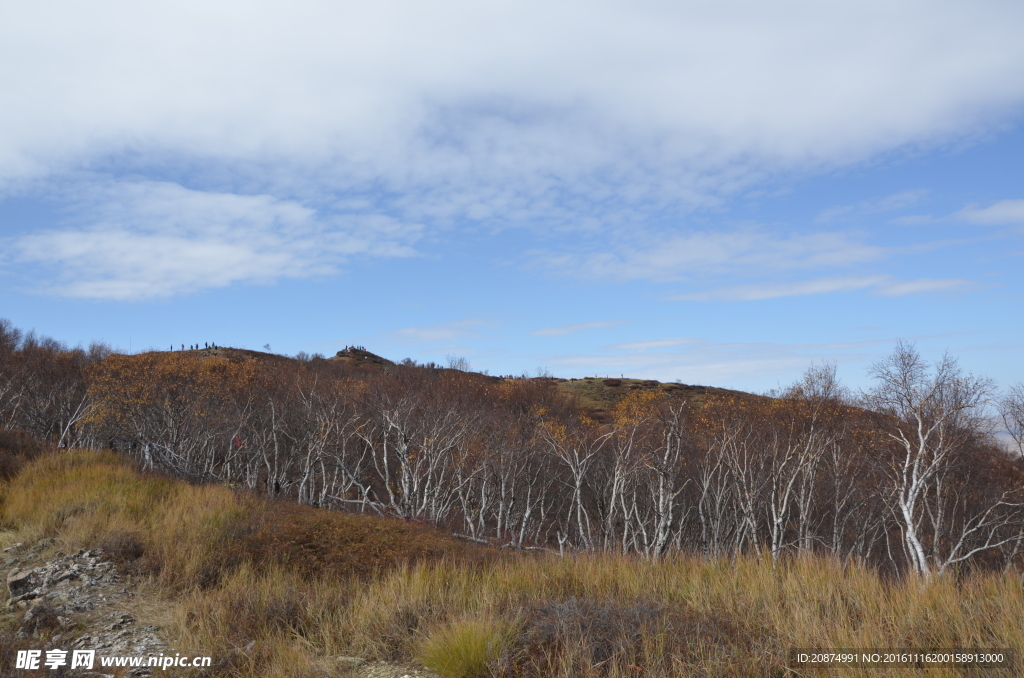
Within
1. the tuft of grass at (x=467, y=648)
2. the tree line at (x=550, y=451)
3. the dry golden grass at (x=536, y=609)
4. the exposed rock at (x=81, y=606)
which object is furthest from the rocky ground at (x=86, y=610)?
the tree line at (x=550, y=451)

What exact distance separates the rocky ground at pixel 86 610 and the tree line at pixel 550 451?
65.8ft

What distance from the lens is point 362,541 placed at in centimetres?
1458

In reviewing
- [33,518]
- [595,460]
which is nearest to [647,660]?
[33,518]

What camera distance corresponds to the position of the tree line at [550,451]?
1336 inches

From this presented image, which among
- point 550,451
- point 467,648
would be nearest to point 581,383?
point 550,451

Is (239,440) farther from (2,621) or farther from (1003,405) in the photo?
(1003,405)

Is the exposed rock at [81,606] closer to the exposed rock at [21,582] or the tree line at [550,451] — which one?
the exposed rock at [21,582]

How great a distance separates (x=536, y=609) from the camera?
7.27m

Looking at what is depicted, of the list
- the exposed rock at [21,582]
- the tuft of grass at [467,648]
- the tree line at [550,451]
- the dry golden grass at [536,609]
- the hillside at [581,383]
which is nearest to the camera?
the dry golden grass at [536,609]

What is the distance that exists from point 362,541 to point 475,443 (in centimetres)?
2878

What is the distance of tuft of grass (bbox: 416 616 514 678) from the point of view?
6.09 meters

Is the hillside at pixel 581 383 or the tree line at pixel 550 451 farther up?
the hillside at pixel 581 383

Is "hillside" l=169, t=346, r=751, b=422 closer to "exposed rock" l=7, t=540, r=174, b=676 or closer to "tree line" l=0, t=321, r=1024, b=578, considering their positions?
"tree line" l=0, t=321, r=1024, b=578

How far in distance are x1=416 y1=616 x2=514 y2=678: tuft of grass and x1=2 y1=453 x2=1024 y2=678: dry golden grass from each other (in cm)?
2
